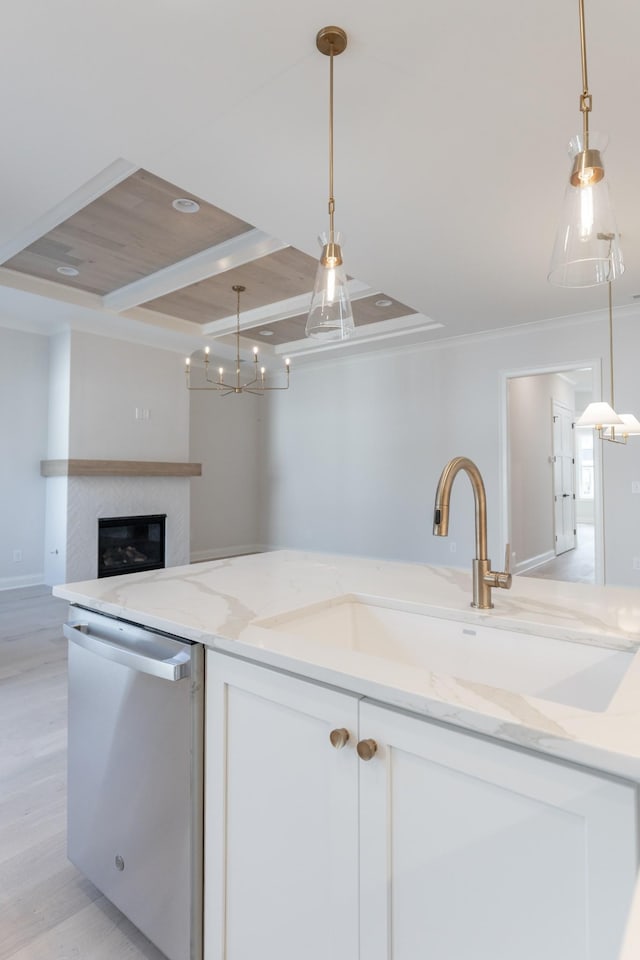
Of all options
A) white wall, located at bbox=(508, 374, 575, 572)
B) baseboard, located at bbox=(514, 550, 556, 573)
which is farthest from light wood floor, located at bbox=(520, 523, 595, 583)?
white wall, located at bbox=(508, 374, 575, 572)

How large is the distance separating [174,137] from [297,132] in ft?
1.82

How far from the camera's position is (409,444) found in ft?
20.7

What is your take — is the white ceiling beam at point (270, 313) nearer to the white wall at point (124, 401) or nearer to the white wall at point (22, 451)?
the white wall at point (124, 401)

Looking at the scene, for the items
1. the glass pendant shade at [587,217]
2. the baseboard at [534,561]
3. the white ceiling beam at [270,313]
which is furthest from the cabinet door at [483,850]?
the baseboard at [534,561]

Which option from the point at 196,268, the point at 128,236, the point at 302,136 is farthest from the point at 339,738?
the point at 196,268

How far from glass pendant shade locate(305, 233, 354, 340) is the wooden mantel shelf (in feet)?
14.7

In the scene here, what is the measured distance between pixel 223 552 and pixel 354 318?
4042mm

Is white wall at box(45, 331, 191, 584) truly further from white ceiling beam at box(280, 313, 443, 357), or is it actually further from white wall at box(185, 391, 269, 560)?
white ceiling beam at box(280, 313, 443, 357)

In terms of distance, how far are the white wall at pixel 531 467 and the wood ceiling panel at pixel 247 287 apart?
2.61 meters

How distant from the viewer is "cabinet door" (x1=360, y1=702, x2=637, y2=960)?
0.64 meters

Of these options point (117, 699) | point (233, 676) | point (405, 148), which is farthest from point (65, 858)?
point (405, 148)

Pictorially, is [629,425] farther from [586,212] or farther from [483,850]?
[483,850]

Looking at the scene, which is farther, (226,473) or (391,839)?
(226,473)

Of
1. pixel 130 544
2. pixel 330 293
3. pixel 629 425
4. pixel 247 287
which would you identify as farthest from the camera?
pixel 130 544
